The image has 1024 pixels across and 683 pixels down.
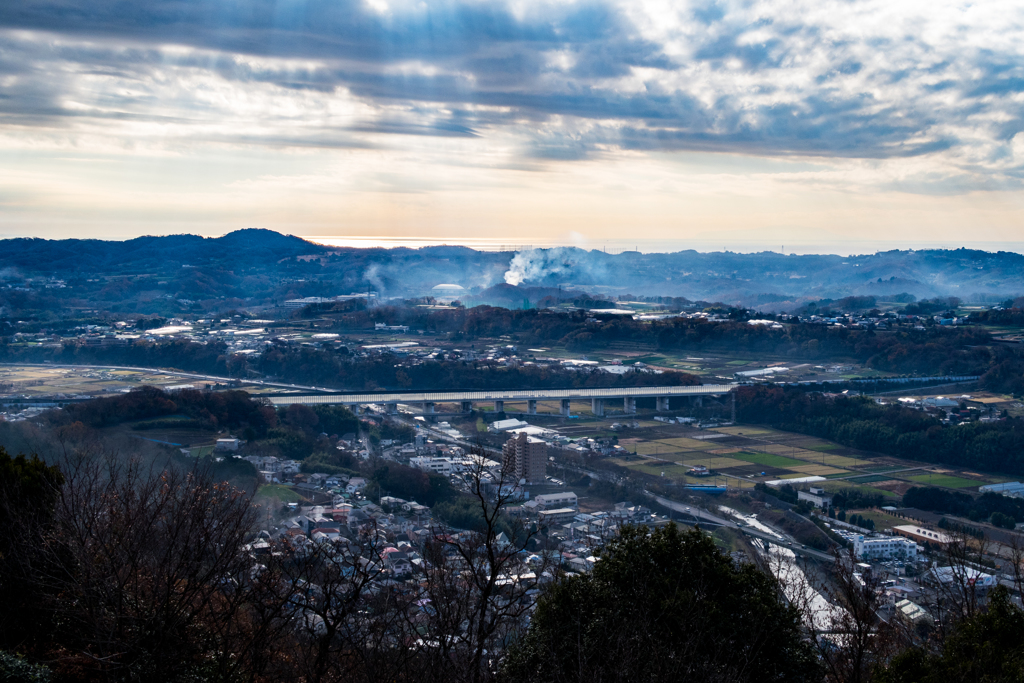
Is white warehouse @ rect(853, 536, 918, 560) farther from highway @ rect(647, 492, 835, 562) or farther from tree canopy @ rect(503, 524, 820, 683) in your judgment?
tree canopy @ rect(503, 524, 820, 683)

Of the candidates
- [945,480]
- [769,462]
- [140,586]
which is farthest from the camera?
[769,462]

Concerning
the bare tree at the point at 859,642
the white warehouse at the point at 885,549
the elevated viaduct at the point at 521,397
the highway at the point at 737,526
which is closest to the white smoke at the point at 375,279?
the elevated viaduct at the point at 521,397

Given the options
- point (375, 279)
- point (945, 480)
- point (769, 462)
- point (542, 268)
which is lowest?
point (945, 480)

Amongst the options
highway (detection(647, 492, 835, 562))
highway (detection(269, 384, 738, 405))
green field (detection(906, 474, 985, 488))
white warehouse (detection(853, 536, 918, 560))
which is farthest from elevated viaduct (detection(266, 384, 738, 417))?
white warehouse (detection(853, 536, 918, 560))

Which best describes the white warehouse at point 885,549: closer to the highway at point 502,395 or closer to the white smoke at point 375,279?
the highway at point 502,395

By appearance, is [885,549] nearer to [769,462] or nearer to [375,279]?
[769,462]

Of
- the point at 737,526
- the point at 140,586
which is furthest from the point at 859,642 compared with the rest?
the point at 737,526
